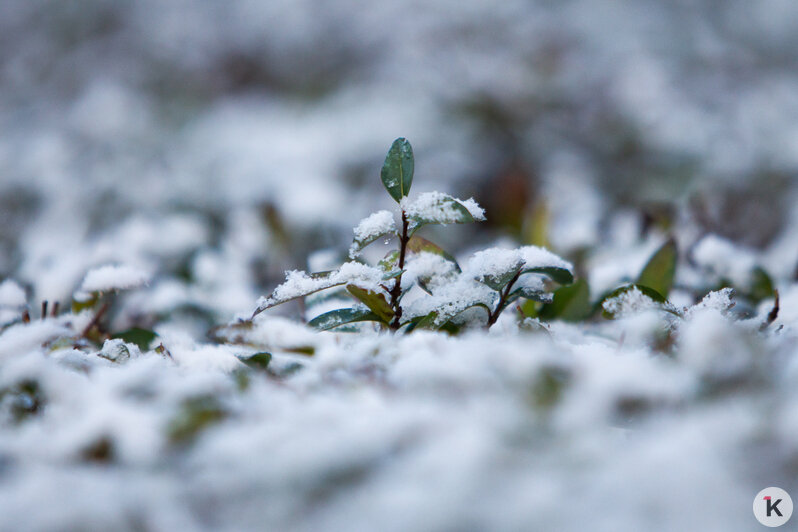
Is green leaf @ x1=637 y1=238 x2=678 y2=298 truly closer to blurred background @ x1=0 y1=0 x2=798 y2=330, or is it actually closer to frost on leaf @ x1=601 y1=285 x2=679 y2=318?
frost on leaf @ x1=601 y1=285 x2=679 y2=318

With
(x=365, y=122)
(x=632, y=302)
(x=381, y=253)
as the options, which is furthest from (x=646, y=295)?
(x=365, y=122)

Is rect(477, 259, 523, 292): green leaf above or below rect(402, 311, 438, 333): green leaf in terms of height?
above

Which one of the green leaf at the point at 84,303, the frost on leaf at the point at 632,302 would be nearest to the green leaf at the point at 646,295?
the frost on leaf at the point at 632,302

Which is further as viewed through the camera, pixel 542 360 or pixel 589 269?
pixel 589 269

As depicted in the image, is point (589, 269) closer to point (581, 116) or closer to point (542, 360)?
point (542, 360)

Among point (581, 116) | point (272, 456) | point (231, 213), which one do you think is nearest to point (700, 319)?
point (272, 456)

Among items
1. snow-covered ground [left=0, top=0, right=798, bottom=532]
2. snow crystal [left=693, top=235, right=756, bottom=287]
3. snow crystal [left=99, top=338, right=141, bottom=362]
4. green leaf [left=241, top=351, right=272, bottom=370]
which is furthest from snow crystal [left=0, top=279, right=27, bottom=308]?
snow crystal [left=693, top=235, right=756, bottom=287]
